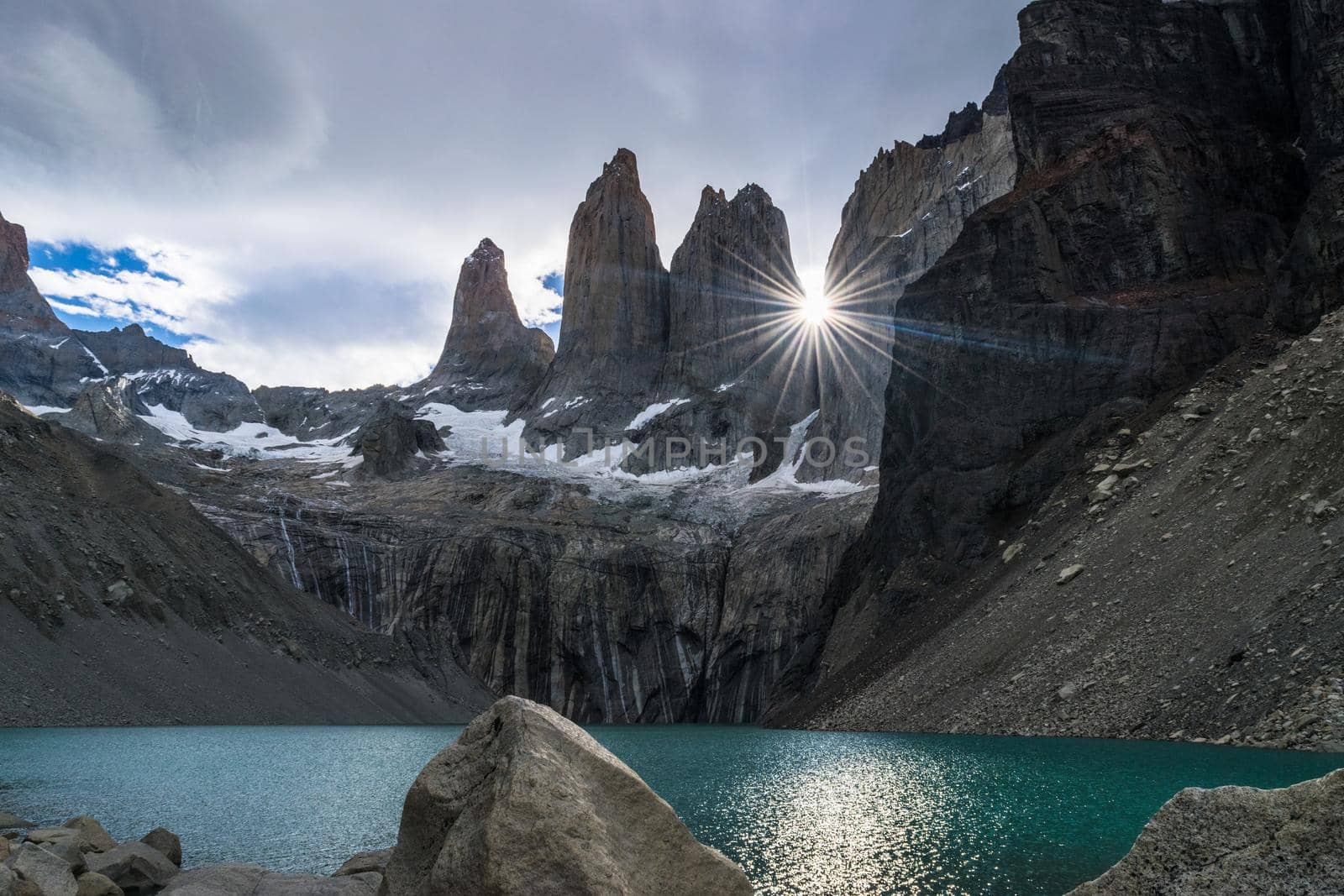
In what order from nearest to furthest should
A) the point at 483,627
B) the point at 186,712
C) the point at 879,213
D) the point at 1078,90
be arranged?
1. the point at 186,712
2. the point at 1078,90
3. the point at 483,627
4. the point at 879,213

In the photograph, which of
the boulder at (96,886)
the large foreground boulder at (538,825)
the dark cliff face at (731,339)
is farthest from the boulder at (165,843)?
the dark cliff face at (731,339)

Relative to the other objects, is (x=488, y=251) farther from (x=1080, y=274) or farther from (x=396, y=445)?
(x=1080, y=274)

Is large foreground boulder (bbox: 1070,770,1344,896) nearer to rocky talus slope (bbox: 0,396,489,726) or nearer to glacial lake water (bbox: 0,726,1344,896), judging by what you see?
glacial lake water (bbox: 0,726,1344,896)

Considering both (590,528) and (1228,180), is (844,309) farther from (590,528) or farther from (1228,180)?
(1228,180)

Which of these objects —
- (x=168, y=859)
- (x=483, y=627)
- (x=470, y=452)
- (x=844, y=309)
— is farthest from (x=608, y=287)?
(x=168, y=859)

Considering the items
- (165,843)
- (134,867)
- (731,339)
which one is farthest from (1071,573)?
(731,339)

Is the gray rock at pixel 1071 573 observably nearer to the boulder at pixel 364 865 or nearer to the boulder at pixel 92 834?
the boulder at pixel 364 865
